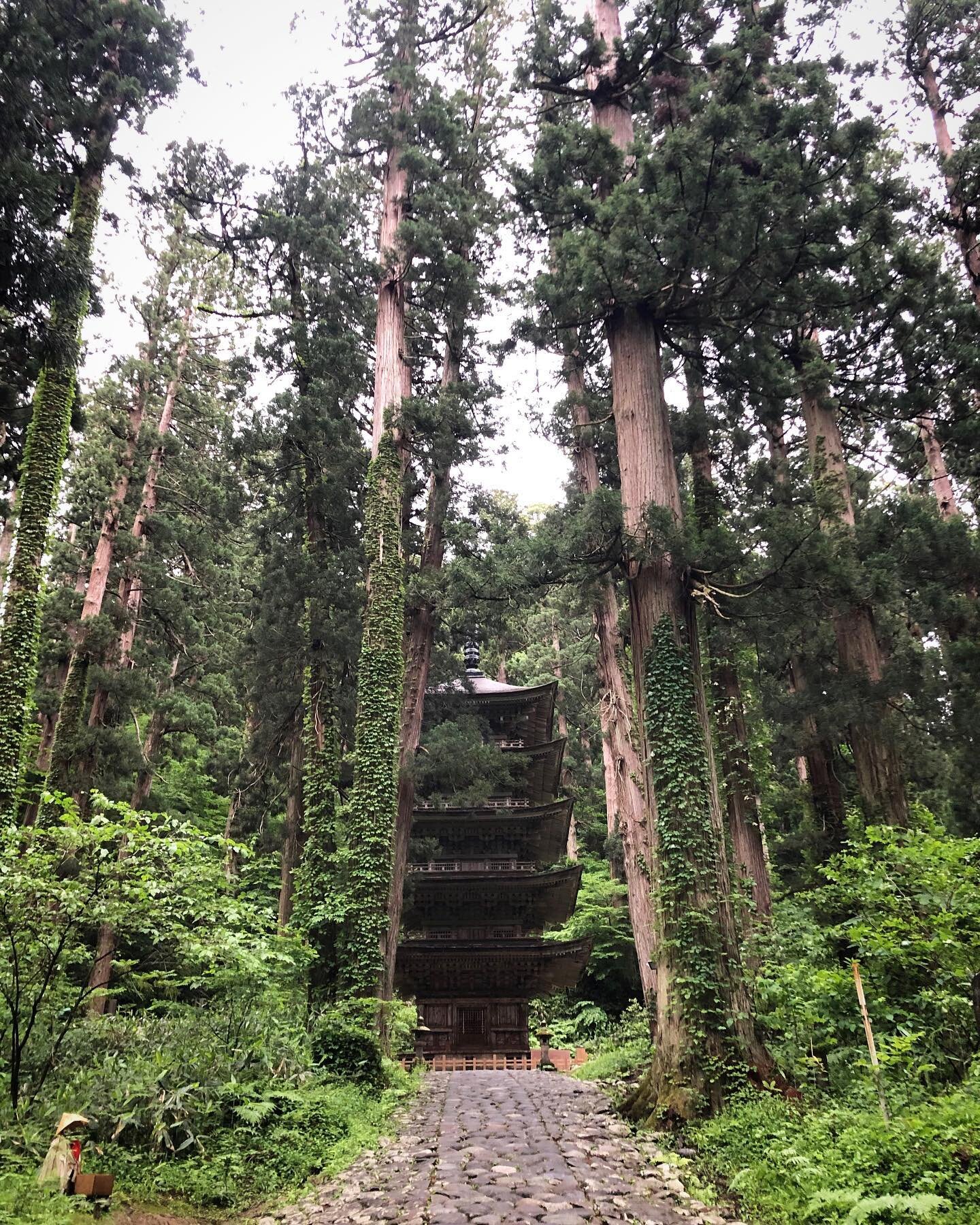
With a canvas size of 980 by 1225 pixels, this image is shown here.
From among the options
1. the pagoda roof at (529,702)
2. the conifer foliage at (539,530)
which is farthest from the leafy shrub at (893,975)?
the pagoda roof at (529,702)

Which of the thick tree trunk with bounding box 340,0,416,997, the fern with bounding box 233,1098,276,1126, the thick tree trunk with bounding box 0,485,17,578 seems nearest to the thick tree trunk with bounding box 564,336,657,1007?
the thick tree trunk with bounding box 340,0,416,997

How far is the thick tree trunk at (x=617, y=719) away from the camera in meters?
10.7

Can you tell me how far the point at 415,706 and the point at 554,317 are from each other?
704cm

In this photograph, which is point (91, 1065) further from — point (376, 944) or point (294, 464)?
point (294, 464)

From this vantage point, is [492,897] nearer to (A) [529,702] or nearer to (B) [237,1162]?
(A) [529,702]

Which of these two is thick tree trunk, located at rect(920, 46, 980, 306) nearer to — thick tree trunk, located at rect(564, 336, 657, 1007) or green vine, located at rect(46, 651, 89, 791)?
thick tree trunk, located at rect(564, 336, 657, 1007)

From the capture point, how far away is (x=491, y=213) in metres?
14.9

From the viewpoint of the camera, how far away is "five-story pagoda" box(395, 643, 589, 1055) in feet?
58.1

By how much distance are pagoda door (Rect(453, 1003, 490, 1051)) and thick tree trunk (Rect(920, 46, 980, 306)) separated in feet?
56.7

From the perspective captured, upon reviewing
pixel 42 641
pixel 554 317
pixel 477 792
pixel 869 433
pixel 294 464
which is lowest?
pixel 477 792

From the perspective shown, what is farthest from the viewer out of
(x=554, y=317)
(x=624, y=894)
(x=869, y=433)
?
(x=624, y=894)

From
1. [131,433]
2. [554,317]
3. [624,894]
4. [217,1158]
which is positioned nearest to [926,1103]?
[217,1158]

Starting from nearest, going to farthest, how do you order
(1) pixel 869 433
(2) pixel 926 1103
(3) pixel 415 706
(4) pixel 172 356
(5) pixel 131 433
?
(2) pixel 926 1103, (3) pixel 415 706, (1) pixel 869 433, (5) pixel 131 433, (4) pixel 172 356

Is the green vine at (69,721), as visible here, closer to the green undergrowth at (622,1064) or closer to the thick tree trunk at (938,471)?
the green undergrowth at (622,1064)
